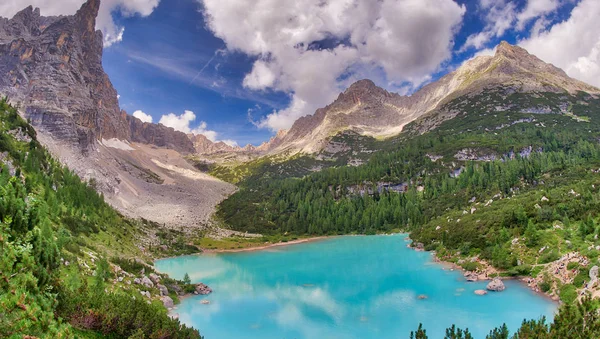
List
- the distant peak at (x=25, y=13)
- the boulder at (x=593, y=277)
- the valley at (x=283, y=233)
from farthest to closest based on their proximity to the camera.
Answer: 1. the distant peak at (x=25, y=13)
2. the boulder at (x=593, y=277)
3. the valley at (x=283, y=233)

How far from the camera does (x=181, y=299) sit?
37.8m

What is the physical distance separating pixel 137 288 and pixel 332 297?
2002 centimetres

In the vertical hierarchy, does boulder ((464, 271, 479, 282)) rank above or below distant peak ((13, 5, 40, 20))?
below

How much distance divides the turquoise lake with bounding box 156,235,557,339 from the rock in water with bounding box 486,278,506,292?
1.86 feet

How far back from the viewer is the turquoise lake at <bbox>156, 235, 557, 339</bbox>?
26.5 meters

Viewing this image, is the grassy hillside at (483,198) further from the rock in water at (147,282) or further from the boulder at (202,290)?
the rock in water at (147,282)

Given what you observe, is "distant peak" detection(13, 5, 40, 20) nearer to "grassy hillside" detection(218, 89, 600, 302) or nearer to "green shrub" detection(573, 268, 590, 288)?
"grassy hillside" detection(218, 89, 600, 302)

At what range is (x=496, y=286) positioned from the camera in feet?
107

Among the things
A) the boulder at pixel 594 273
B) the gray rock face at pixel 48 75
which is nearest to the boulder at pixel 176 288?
the boulder at pixel 594 273

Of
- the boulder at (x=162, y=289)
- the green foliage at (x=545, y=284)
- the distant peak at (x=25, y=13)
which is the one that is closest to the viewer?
the green foliage at (x=545, y=284)

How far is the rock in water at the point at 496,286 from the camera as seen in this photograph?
32500 mm

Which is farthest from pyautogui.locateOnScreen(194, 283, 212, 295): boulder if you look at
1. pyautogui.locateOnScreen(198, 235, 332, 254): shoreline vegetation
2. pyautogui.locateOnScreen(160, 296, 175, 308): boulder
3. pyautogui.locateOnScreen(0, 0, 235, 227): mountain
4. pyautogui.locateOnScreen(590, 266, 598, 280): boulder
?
pyautogui.locateOnScreen(0, 0, 235, 227): mountain

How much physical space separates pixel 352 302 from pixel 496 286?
14.2m

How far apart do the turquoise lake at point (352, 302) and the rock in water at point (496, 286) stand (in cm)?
57
